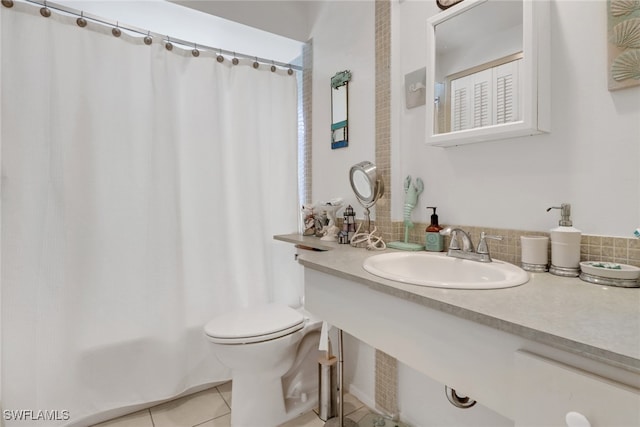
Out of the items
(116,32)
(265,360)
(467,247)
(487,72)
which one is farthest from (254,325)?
(116,32)

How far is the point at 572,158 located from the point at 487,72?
14.9 inches

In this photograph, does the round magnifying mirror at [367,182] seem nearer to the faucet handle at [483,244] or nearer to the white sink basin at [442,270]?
the white sink basin at [442,270]

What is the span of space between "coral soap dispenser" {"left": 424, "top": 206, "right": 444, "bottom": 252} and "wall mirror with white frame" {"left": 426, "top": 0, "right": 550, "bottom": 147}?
0.31m

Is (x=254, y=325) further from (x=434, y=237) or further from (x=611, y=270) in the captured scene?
(x=611, y=270)

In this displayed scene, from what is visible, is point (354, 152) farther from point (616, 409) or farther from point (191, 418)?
point (191, 418)

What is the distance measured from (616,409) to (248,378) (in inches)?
51.6

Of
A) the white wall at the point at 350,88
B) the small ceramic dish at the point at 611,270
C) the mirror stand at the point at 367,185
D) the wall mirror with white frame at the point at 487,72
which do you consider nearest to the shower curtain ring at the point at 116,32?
the white wall at the point at 350,88

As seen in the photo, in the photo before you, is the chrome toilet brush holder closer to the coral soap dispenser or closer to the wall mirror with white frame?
the coral soap dispenser

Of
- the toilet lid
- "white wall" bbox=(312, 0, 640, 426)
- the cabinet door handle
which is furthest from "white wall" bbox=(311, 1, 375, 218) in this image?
the cabinet door handle

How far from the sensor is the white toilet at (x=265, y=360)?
4.25 feet

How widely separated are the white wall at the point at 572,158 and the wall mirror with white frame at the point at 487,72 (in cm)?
5

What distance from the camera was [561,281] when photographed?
770 millimetres

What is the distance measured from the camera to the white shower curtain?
4.28 feet

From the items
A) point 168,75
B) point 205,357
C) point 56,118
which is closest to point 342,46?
point 168,75
